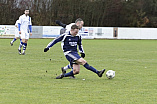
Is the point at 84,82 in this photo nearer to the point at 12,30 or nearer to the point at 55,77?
the point at 55,77

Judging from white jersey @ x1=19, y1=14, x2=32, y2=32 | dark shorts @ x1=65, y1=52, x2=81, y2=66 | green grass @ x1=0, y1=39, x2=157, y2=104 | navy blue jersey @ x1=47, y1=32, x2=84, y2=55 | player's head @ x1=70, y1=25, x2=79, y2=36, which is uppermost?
white jersey @ x1=19, y1=14, x2=32, y2=32

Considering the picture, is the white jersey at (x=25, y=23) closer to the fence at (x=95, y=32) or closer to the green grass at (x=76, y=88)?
the green grass at (x=76, y=88)

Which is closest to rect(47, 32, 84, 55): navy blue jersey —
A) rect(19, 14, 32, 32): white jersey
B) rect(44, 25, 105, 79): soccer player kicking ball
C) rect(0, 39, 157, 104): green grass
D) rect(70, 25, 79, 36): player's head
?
rect(44, 25, 105, 79): soccer player kicking ball

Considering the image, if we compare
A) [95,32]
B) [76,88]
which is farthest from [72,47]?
[95,32]

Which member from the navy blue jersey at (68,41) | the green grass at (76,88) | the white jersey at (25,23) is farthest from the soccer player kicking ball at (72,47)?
the white jersey at (25,23)

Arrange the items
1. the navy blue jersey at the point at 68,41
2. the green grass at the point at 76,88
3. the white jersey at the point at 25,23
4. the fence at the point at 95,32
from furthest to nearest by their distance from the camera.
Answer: the fence at the point at 95,32 → the white jersey at the point at 25,23 → the navy blue jersey at the point at 68,41 → the green grass at the point at 76,88

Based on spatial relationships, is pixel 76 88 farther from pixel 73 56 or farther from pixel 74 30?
pixel 74 30

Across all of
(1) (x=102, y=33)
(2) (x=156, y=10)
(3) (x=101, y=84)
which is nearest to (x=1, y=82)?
(3) (x=101, y=84)

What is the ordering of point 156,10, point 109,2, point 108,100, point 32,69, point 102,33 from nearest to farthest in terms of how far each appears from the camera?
point 108,100, point 32,69, point 102,33, point 109,2, point 156,10

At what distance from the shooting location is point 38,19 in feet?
188

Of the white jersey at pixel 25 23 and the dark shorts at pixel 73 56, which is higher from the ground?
the white jersey at pixel 25 23

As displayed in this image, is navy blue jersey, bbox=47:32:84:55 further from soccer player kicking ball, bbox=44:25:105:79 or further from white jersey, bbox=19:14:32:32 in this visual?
white jersey, bbox=19:14:32:32

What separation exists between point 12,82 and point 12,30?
1245 inches

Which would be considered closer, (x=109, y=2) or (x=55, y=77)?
(x=55, y=77)
